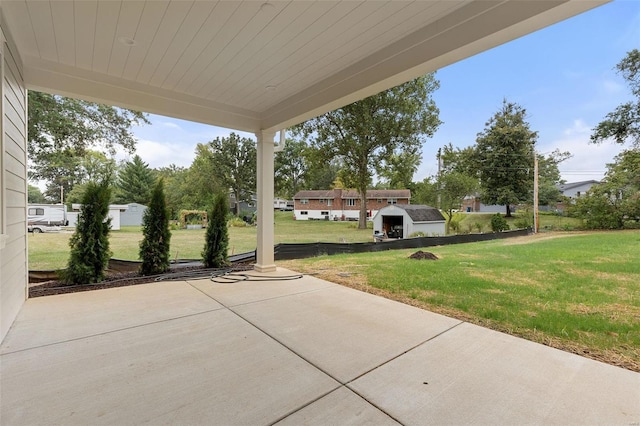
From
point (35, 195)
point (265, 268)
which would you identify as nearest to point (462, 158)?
point (265, 268)

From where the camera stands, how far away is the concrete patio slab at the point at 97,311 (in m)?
2.31

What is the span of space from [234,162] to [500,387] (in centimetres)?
2102

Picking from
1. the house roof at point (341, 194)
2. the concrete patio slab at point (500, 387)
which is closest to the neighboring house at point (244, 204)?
the house roof at point (341, 194)

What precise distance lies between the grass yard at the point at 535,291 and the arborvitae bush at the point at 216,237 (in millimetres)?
1468

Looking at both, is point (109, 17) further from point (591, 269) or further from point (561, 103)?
point (561, 103)

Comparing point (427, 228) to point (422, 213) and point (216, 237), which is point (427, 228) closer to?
Answer: point (422, 213)

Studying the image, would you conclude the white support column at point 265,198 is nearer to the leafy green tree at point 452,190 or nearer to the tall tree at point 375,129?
the tall tree at point 375,129

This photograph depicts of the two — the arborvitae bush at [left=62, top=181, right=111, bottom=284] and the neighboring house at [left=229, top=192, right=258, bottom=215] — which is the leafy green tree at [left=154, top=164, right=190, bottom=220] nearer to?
the neighboring house at [left=229, top=192, right=258, bottom=215]

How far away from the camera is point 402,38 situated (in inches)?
95.3

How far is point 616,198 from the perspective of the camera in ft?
41.9

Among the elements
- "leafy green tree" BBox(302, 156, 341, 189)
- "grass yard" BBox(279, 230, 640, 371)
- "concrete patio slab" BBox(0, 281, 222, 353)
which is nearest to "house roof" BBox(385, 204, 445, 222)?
"grass yard" BBox(279, 230, 640, 371)

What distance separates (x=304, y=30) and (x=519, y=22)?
1.54 meters

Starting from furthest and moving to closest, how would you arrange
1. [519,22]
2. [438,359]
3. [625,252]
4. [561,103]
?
[561,103]
[625,252]
[438,359]
[519,22]

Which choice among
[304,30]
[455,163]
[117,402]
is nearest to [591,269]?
[304,30]
